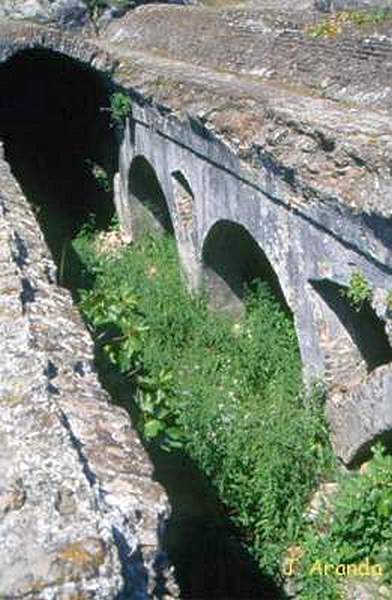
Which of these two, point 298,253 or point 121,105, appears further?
point 121,105

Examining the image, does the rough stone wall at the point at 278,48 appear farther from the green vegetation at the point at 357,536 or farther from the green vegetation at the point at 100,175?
the green vegetation at the point at 357,536

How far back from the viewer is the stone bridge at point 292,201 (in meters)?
6.15

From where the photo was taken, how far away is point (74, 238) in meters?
14.0

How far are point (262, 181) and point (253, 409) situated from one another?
2347 millimetres

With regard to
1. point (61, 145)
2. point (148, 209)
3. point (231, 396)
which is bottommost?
point (231, 396)

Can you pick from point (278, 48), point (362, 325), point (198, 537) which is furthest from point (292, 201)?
point (278, 48)

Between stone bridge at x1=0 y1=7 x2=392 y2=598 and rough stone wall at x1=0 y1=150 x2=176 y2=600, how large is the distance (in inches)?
52.9

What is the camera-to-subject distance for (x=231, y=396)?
335 inches

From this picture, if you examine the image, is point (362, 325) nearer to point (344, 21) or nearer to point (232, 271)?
point (232, 271)

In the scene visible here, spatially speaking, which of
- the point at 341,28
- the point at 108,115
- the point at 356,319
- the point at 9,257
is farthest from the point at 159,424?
the point at 108,115

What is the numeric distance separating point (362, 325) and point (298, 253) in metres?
0.91

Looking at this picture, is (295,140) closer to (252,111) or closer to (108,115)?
(252,111)

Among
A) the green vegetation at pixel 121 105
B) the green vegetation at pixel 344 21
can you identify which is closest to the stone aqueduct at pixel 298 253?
the green vegetation at pixel 121 105

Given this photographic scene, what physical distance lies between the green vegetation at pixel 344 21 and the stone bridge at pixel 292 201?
1.57ft
